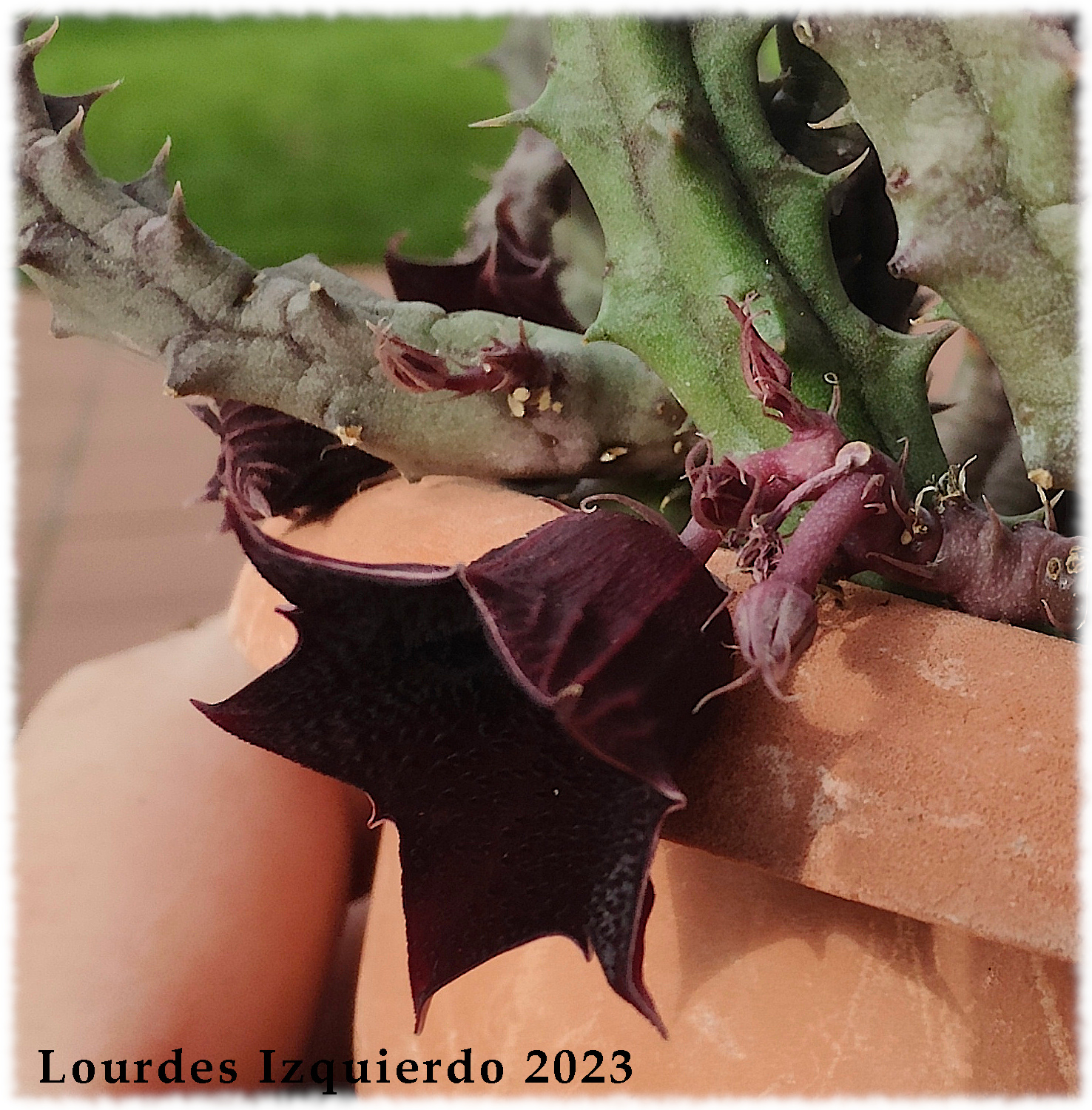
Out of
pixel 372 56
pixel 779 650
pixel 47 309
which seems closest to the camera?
pixel 779 650

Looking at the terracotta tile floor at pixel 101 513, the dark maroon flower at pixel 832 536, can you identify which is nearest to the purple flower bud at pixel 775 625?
the dark maroon flower at pixel 832 536

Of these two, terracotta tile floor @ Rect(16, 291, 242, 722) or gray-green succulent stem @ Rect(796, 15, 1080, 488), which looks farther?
terracotta tile floor @ Rect(16, 291, 242, 722)

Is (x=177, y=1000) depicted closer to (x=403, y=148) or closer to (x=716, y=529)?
(x=716, y=529)

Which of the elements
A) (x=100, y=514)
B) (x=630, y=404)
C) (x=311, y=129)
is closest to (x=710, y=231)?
(x=630, y=404)

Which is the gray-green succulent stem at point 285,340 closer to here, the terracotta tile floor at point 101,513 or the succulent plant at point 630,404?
the succulent plant at point 630,404

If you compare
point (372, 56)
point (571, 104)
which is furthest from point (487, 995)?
point (372, 56)

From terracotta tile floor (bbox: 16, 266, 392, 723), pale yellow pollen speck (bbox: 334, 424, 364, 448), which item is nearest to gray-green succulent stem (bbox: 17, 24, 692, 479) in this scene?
pale yellow pollen speck (bbox: 334, 424, 364, 448)

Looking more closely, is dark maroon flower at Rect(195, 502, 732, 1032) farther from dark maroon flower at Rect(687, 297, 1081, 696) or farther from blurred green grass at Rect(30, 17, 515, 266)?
blurred green grass at Rect(30, 17, 515, 266)
